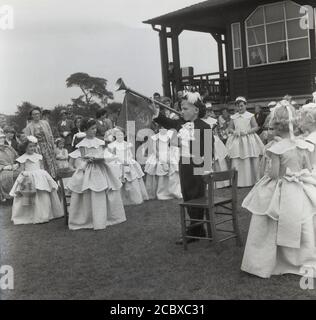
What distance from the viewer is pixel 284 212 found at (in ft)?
16.3

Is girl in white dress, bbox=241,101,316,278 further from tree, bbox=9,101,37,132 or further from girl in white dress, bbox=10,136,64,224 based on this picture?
tree, bbox=9,101,37,132

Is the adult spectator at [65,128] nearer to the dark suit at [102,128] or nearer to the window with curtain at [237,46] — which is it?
the dark suit at [102,128]

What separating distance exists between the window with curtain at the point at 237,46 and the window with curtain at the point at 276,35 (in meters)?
0.40

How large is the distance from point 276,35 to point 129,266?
12.8 m

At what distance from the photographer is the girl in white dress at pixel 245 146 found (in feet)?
36.1

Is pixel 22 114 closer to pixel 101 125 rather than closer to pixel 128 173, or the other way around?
pixel 101 125

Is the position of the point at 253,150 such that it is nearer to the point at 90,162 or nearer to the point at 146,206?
the point at 146,206

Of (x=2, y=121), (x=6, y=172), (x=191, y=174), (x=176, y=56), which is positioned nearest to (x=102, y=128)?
(x=6, y=172)

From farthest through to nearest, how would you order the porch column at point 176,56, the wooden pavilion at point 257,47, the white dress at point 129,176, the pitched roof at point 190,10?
1. the porch column at point 176,56
2. the pitched roof at point 190,10
3. the wooden pavilion at point 257,47
4. the white dress at point 129,176

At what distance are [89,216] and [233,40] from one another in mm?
11502

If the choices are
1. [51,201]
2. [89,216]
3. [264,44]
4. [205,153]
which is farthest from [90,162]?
[264,44]

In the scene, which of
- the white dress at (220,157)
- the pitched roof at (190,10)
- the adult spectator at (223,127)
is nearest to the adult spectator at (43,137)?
the white dress at (220,157)

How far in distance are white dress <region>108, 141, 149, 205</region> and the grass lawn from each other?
1596mm

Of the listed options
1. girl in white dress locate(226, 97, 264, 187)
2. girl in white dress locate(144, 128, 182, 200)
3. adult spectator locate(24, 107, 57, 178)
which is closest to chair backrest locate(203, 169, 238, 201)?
girl in white dress locate(144, 128, 182, 200)
